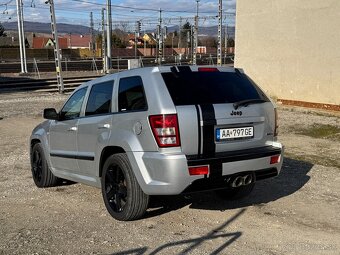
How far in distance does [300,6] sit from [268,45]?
1.99 meters

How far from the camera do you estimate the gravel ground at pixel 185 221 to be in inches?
176

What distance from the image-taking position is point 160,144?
4559 millimetres

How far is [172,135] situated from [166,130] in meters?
0.08

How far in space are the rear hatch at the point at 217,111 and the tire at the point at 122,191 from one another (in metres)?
0.71

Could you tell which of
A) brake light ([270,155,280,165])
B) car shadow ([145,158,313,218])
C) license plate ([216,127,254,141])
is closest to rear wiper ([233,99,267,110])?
license plate ([216,127,254,141])

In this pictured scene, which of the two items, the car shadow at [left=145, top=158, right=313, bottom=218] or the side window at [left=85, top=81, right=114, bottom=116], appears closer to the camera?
the side window at [left=85, top=81, right=114, bottom=116]

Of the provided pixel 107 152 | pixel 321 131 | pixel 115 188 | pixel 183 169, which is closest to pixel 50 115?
Result: pixel 107 152

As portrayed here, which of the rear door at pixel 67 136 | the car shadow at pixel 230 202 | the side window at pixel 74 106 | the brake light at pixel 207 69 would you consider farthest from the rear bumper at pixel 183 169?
the side window at pixel 74 106

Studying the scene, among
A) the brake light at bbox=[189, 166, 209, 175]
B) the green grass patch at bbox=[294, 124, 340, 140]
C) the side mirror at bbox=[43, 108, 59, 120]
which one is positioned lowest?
the green grass patch at bbox=[294, 124, 340, 140]

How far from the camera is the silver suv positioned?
4.58 metres

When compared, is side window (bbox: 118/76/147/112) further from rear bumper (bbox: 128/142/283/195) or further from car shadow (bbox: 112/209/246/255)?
car shadow (bbox: 112/209/246/255)

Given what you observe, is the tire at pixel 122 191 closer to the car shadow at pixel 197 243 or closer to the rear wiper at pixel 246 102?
the car shadow at pixel 197 243

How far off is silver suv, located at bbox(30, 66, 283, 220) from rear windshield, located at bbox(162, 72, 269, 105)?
0.01 meters

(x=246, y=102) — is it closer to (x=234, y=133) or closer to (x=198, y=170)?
(x=234, y=133)
